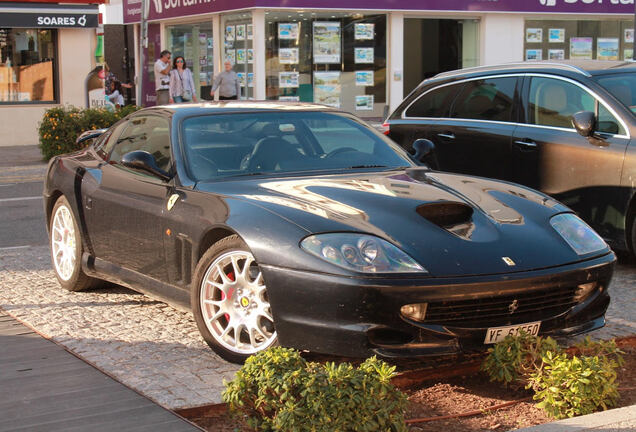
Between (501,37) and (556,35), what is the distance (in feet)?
6.71

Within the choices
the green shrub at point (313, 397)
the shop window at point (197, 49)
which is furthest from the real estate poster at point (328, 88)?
the green shrub at point (313, 397)

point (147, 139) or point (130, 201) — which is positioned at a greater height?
point (147, 139)

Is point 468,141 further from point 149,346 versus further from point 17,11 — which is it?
point 17,11

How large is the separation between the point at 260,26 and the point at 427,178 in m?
19.6

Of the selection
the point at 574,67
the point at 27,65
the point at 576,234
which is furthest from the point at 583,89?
the point at 27,65

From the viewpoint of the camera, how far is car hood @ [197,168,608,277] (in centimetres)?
482

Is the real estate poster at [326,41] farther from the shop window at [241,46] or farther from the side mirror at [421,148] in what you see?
the side mirror at [421,148]

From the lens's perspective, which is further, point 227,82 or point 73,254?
point 227,82

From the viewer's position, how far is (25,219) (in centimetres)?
1132

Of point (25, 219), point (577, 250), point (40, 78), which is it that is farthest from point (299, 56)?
point (577, 250)

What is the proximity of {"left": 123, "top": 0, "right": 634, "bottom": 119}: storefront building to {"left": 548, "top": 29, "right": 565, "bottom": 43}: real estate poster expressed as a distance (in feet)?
0.09

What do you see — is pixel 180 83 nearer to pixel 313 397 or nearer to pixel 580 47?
pixel 580 47

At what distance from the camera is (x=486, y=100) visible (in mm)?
9008

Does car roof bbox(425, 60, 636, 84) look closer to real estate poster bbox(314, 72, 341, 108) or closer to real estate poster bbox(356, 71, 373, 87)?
real estate poster bbox(314, 72, 341, 108)
